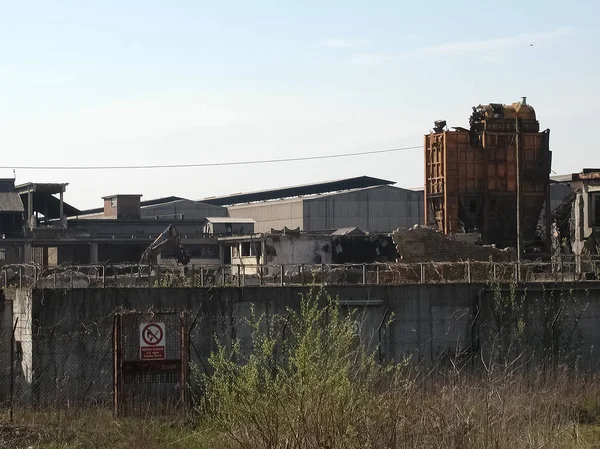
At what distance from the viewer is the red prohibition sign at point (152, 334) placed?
21156 mm

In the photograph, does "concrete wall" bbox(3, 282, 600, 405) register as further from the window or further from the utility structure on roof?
the utility structure on roof

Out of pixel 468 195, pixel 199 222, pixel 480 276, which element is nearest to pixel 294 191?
pixel 199 222

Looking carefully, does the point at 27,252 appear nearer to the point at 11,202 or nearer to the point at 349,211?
the point at 11,202

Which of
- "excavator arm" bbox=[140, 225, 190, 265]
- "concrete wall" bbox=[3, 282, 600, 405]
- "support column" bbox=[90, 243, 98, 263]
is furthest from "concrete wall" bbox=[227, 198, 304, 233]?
"concrete wall" bbox=[3, 282, 600, 405]

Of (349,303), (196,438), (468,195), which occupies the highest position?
A: (468,195)

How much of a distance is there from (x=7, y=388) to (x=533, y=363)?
12.9 meters

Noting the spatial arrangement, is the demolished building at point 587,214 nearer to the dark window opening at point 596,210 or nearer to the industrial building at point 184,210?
the dark window opening at point 596,210

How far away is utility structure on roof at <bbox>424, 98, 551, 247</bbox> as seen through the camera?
49312 millimetres

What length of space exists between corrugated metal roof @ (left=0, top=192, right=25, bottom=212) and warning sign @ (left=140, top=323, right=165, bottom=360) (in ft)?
Result: 197

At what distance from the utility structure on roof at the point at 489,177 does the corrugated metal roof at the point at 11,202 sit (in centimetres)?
3922

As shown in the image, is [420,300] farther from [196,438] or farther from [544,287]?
[196,438]

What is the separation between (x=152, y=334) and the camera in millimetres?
21203

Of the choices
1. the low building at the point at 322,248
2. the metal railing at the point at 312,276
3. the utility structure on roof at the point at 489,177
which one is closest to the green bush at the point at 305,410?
the metal railing at the point at 312,276

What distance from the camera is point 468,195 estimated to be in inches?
1940
